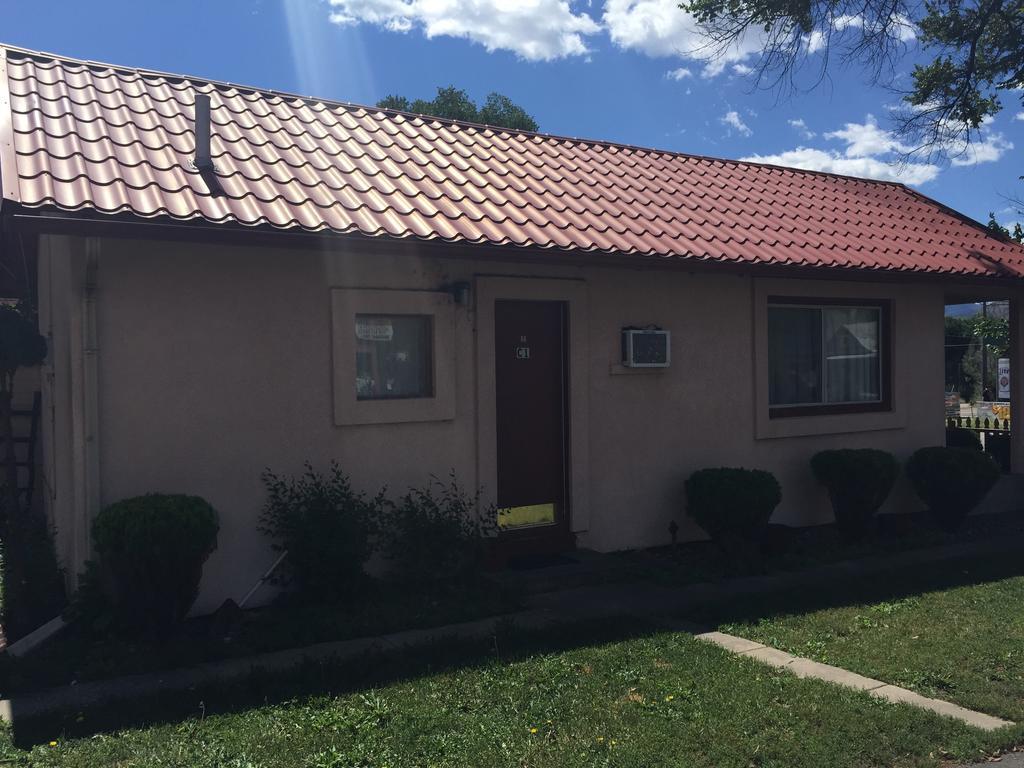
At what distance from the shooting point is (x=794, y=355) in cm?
985

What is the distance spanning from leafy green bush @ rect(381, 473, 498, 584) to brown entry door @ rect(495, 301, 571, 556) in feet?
2.04

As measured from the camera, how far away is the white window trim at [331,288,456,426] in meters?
6.98

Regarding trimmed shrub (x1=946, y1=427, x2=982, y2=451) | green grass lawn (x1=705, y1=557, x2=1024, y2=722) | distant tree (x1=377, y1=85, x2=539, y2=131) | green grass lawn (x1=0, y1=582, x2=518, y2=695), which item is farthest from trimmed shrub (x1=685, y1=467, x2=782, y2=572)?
distant tree (x1=377, y1=85, x2=539, y2=131)

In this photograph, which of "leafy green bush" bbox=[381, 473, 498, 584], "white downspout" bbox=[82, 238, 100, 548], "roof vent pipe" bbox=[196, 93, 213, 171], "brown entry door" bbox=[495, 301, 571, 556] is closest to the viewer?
"white downspout" bbox=[82, 238, 100, 548]

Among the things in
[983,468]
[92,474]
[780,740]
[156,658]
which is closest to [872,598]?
[780,740]

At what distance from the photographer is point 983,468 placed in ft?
31.9

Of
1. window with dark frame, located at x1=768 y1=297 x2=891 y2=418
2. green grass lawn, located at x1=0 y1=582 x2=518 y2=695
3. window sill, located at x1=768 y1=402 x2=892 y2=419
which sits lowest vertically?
green grass lawn, located at x1=0 y1=582 x2=518 y2=695

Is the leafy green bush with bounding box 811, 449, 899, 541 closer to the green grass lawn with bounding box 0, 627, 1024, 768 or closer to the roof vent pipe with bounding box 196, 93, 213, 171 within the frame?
the green grass lawn with bounding box 0, 627, 1024, 768

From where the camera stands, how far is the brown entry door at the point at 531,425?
312 inches

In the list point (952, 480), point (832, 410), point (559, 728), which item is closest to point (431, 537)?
point (559, 728)

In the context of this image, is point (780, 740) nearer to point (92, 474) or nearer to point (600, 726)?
point (600, 726)

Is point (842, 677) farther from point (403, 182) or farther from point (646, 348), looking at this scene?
point (403, 182)

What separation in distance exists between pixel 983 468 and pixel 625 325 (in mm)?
4397

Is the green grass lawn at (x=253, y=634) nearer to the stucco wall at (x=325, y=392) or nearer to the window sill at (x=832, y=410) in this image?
the stucco wall at (x=325, y=392)
